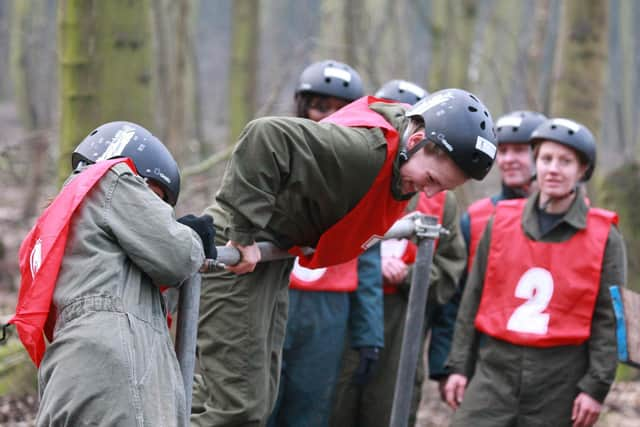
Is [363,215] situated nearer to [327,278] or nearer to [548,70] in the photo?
[327,278]

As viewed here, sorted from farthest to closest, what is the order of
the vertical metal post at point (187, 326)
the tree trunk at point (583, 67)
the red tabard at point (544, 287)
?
the tree trunk at point (583, 67) < the red tabard at point (544, 287) < the vertical metal post at point (187, 326)

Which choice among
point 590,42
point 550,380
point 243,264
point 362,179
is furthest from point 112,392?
point 590,42

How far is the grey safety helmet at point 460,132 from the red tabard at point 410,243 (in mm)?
1692

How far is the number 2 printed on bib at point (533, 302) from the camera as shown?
4.91 metres

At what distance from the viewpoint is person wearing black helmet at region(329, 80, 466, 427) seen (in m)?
5.34

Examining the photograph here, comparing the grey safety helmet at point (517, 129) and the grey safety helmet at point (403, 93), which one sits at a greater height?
the grey safety helmet at point (403, 93)

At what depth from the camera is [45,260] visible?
9.37 ft

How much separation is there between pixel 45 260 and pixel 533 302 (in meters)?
2.92

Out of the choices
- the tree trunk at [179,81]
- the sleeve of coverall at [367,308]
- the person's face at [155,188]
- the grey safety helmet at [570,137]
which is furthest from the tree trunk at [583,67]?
the person's face at [155,188]

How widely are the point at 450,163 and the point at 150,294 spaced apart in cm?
136

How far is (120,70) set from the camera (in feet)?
19.3

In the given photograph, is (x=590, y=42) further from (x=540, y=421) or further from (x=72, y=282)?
(x=72, y=282)

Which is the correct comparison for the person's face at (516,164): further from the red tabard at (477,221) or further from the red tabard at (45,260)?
the red tabard at (45,260)

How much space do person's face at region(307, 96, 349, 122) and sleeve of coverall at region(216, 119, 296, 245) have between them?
1.90 m
